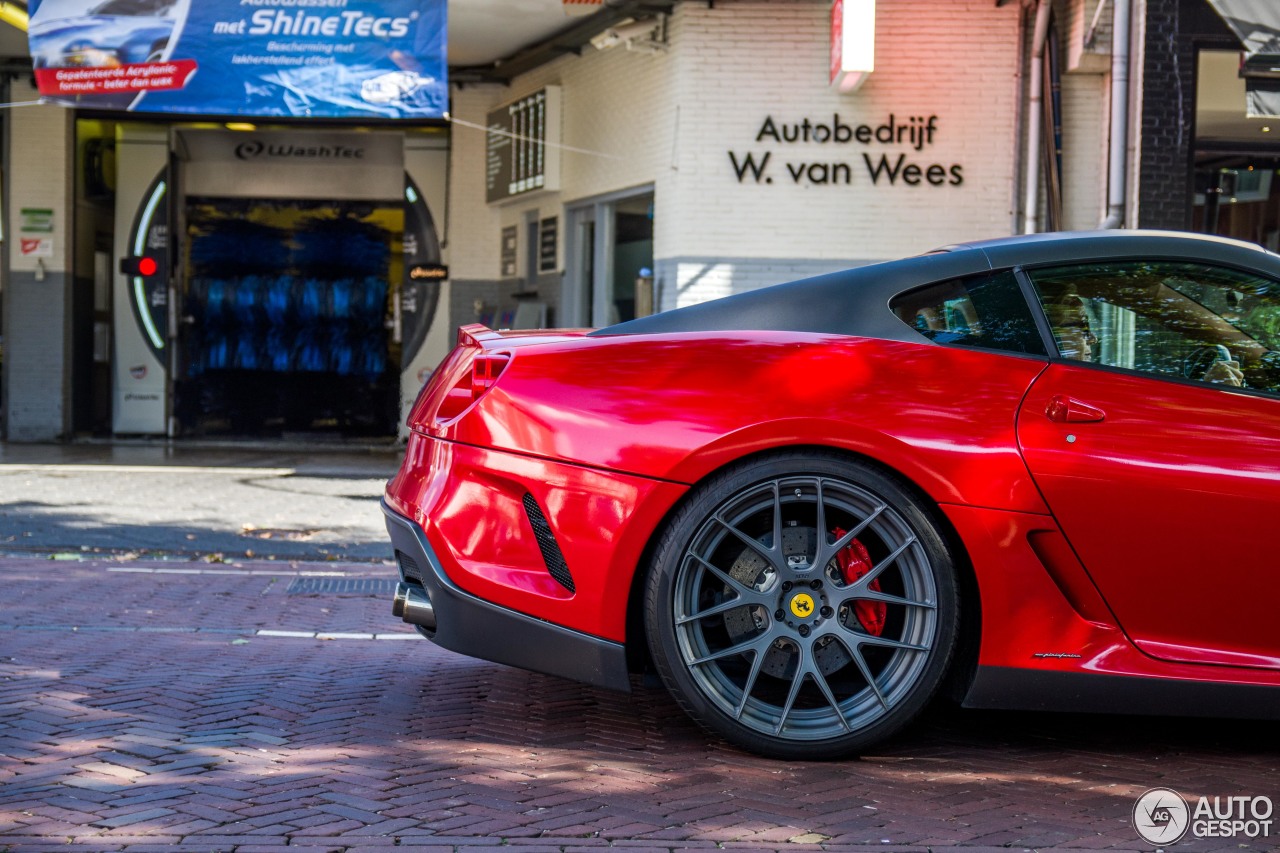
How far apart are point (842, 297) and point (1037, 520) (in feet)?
2.70

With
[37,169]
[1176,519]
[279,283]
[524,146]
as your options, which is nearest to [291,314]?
[279,283]

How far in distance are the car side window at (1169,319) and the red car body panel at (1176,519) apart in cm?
21

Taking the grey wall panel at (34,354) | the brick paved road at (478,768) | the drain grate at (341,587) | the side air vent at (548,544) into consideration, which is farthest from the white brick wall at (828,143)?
the side air vent at (548,544)

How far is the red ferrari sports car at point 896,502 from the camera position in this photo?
383 centimetres

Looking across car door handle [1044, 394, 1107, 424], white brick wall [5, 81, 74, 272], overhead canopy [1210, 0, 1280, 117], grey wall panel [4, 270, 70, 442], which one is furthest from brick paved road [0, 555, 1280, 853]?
white brick wall [5, 81, 74, 272]

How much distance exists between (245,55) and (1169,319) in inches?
411

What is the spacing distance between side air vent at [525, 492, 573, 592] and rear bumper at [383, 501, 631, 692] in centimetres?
13

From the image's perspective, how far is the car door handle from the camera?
387 centimetres

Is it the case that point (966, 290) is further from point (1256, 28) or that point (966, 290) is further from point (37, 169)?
point (37, 169)

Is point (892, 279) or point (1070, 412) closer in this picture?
point (1070, 412)

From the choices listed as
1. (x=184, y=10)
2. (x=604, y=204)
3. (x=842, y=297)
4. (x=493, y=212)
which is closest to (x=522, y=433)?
(x=842, y=297)

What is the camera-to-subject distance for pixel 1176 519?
381 centimetres

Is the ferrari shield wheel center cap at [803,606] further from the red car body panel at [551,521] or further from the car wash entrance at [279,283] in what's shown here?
the car wash entrance at [279,283]

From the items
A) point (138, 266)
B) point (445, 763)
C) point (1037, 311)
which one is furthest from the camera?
point (138, 266)
